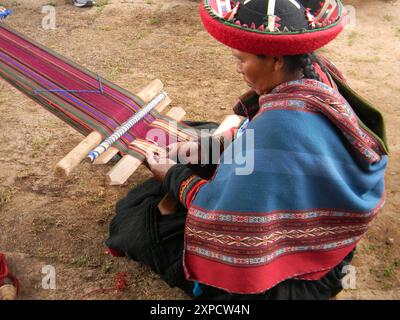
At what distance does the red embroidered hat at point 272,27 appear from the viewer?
160cm

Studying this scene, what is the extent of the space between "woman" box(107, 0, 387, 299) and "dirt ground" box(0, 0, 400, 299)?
0.65 metres

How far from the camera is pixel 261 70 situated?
69.3 inches

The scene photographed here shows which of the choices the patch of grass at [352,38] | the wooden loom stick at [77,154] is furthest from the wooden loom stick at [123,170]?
the patch of grass at [352,38]

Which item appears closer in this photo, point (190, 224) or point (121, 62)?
point (190, 224)

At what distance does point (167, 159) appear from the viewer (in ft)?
7.50

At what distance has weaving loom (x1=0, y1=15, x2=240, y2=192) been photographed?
248cm

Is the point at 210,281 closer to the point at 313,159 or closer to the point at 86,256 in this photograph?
the point at 313,159

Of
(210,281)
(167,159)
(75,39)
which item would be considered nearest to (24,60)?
(167,159)

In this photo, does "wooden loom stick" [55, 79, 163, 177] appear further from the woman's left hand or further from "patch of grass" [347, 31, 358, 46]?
"patch of grass" [347, 31, 358, 46]

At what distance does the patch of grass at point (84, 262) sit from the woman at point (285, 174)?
2.45 feet

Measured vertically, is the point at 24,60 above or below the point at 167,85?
above
